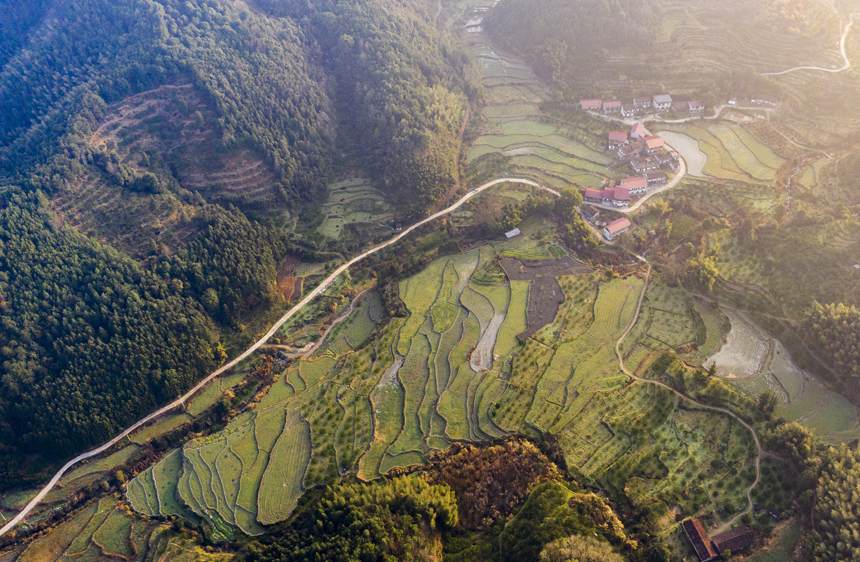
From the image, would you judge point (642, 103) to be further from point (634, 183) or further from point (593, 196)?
point (593, 196)

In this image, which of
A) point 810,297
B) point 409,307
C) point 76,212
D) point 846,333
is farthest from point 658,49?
point 76,212

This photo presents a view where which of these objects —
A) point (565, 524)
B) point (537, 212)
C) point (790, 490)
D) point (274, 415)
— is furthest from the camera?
point (537, 212)

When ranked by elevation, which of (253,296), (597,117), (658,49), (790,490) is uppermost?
(658,49)

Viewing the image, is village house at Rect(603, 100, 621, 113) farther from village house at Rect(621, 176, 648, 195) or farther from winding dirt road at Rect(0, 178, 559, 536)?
winding dirt road at Rect(0, 178, 559, 536)

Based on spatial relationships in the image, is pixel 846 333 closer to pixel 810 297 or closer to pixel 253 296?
pixel 810 297

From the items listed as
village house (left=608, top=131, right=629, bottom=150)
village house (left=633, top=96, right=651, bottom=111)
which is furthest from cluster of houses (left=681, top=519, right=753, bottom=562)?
village house (left=633, top=96, right=651, bottom=111)

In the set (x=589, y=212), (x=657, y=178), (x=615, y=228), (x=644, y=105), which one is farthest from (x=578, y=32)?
(x=615, y=228)

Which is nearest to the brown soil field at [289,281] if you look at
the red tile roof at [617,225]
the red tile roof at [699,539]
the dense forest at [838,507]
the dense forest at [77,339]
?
the dense forest at [77,339]
